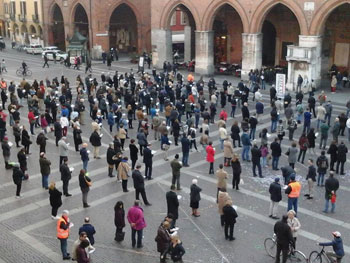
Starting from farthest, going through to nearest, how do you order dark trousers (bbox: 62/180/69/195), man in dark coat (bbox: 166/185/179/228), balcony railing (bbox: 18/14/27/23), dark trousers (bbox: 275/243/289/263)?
balcony railing (bbox: 18/14/27/23)
dark trousers (bbox: 62/180/69/195)
man in dark coat (bbox: 166/185/179/228)
dark trousers (bbox: 275/243/289/263)

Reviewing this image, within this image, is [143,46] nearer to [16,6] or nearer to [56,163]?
[16,6]

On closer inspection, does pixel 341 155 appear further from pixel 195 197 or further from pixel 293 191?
pixel 195 197

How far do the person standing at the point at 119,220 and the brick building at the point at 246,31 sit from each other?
23345 mm

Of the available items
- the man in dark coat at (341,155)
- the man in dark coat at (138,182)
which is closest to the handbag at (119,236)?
the man in dark coat at (138,182)

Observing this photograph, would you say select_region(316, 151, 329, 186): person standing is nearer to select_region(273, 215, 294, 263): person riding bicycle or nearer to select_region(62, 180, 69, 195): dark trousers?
select_region(273, 215, 294, 263): person riding bicycle

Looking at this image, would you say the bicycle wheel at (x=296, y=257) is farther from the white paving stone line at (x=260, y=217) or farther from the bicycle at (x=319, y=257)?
the white paving stone line at (x=260, y=217)

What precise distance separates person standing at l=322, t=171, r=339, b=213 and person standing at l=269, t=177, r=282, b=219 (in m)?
1.57

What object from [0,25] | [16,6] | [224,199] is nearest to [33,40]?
[16,6]

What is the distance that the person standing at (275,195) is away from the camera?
14.5 meters

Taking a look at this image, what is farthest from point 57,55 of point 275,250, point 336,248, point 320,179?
point 336,248

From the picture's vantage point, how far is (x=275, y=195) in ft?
47.9

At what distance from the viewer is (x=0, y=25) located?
7744cm

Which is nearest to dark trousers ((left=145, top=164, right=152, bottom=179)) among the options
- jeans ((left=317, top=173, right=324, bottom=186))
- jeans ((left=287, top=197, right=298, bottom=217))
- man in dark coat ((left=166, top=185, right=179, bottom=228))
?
man in dark coat ((left=166, top=185, right=179, bottom=228))

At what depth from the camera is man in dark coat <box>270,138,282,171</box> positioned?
18562mm
